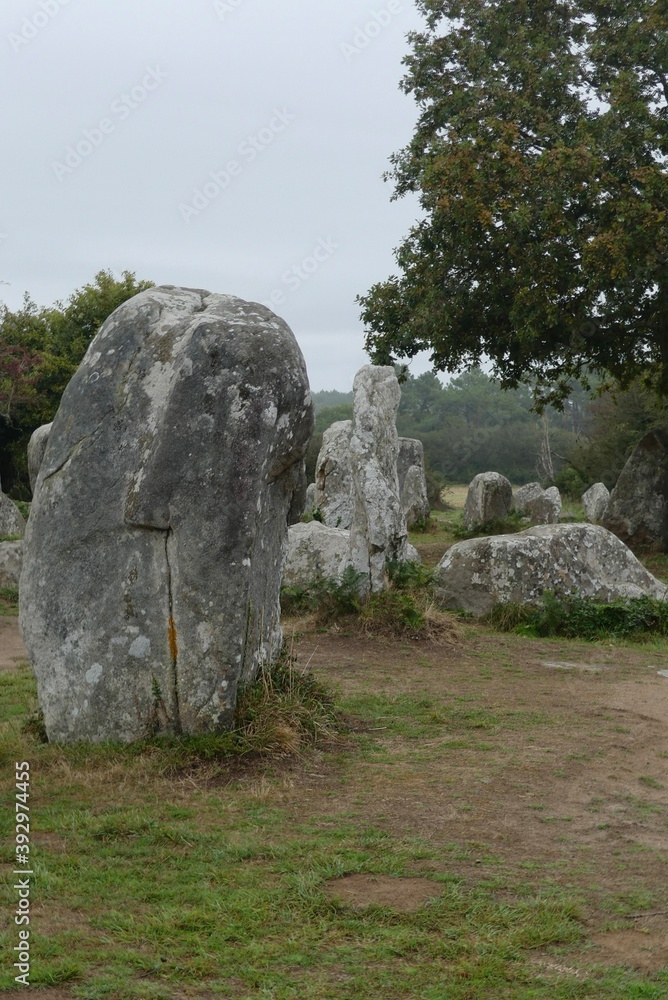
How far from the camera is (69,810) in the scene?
5.45 m

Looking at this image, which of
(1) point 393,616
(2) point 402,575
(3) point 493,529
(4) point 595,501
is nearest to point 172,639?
(1) point 393,616

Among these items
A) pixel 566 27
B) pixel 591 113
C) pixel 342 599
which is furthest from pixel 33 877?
pixel 566 27

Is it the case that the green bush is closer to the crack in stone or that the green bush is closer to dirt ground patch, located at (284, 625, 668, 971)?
dirt ground patch, located at (284, 625, 668, 971)

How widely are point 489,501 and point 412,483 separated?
213 centimetres

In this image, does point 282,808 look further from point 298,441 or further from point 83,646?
point 298,441

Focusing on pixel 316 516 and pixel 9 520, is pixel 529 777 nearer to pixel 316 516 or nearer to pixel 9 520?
pixel 316 516

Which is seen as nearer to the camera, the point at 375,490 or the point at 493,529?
the point at 375,490

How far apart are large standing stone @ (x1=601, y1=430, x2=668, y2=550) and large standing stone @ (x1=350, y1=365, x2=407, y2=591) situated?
777 centimetres

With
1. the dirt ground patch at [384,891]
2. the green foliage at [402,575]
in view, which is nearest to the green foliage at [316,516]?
the green foliage at [402,575]

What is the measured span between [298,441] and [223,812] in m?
2.43

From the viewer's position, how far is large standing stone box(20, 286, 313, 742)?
6227 mm

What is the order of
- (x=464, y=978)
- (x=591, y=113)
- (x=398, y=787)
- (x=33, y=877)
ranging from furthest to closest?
(x=591, y=113) < (x=398, y=787) < (x=33, y=877) < (x=464, y=978)

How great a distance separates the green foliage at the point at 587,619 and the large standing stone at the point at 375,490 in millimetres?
1488

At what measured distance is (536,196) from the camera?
50.6ft
